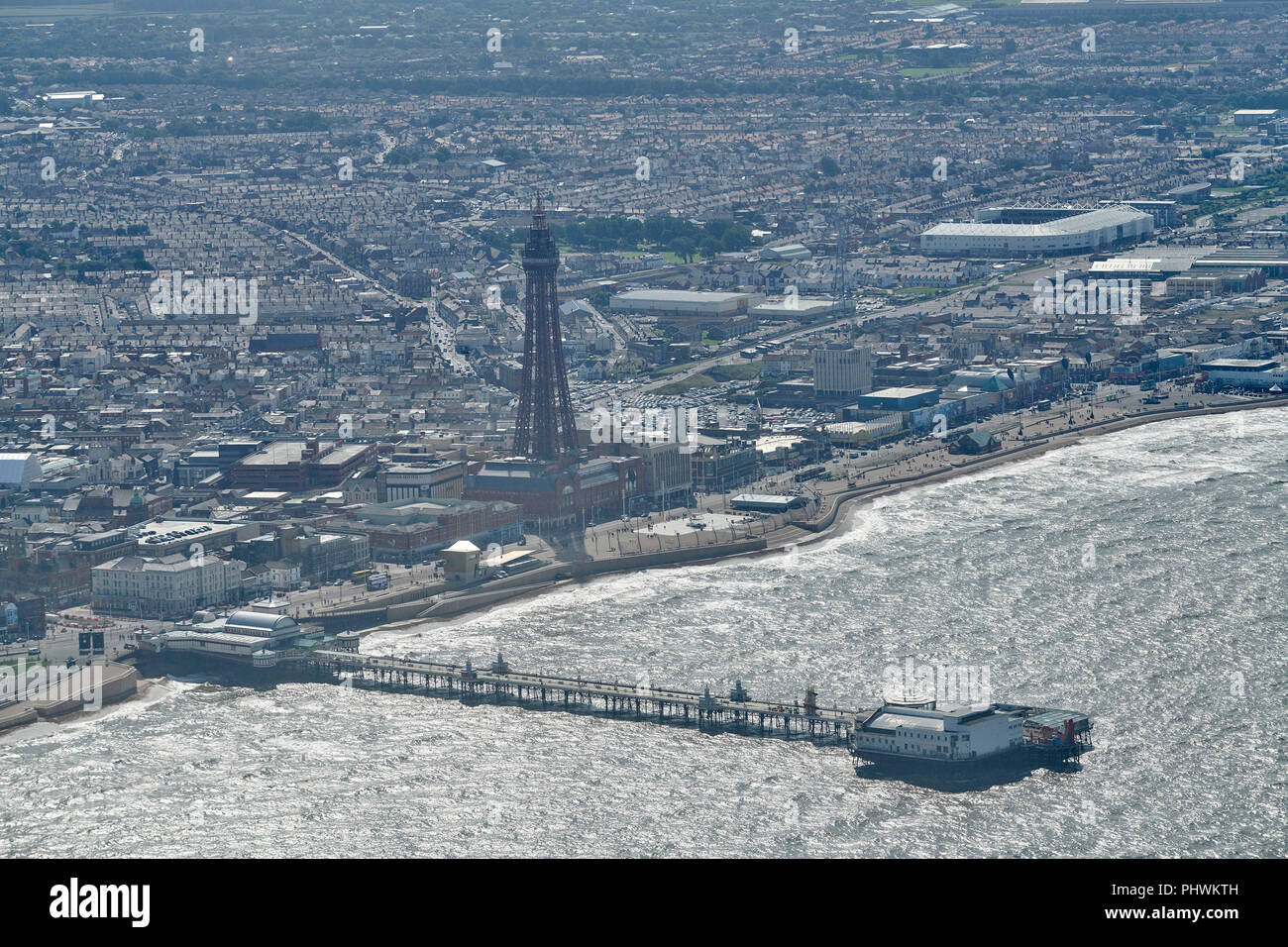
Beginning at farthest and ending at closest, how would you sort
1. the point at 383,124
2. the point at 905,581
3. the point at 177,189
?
1. the point at 383,124
2. the point at 177,189
3. the point at 905,581

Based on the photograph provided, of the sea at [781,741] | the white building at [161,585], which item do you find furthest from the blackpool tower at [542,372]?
the white building at [161,585]

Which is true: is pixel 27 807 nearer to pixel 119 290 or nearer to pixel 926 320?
pixel 926 320

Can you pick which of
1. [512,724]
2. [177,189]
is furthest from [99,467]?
[177,189]

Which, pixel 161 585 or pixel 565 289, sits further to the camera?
pixel 565 289

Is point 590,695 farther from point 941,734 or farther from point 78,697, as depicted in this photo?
point 78,697

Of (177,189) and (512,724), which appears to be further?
(177,189)

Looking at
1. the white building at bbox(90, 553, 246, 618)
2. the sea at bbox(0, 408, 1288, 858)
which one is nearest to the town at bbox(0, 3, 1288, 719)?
the white building at bbox(90, 553, 246, 618)

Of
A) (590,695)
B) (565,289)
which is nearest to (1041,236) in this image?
(565,289)

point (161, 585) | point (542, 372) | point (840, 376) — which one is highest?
point (542, 372)
